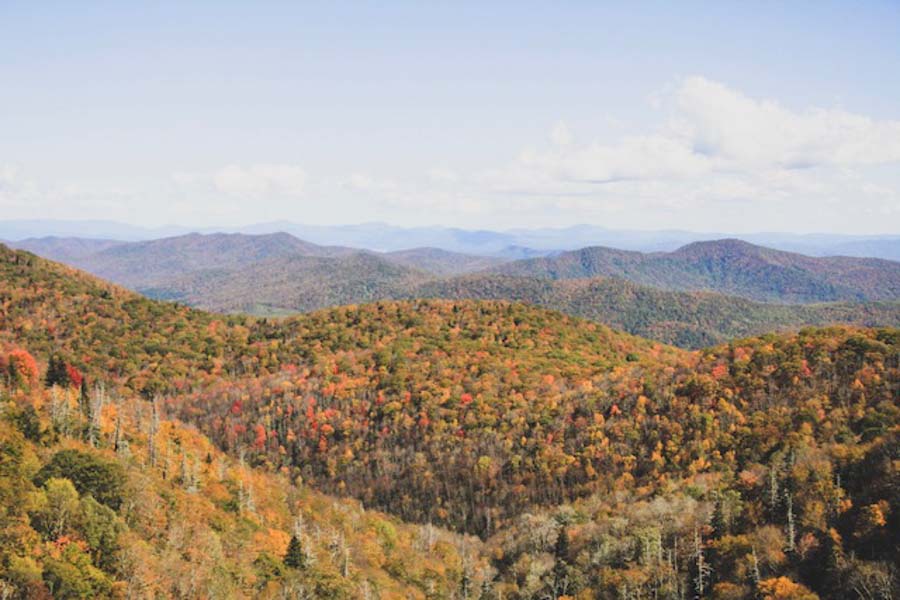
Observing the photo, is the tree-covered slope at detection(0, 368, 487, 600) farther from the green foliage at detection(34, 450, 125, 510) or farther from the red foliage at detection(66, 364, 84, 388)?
the red foliage at detection(66, 364, 84, 388)

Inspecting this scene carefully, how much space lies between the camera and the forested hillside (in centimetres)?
6294

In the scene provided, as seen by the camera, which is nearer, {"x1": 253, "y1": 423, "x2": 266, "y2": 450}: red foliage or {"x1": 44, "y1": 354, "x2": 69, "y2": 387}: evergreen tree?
{"x1": 44, "y1": 354, "x2": 69, "y2": 387}: evergreen tree

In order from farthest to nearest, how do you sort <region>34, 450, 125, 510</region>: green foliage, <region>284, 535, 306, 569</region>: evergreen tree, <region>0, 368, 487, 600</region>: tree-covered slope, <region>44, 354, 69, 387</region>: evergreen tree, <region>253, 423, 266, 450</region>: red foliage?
<region>253, 423, 266, 450</region>: red foliage < <region>44, 354, 69, 387</region>: evergreen tree < <region>284, 535, 306, 569</region>: evergreen tree < <region>34, 450, 125, 510</region>: green foliage < <region>0, 368, 487, 600</region>: tree-covered slope

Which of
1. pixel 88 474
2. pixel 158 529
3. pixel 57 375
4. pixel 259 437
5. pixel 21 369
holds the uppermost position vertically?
pixel 21 369

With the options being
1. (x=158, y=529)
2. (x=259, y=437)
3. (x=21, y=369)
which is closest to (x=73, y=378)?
(x=21, y=369)

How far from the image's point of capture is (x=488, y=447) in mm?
132875

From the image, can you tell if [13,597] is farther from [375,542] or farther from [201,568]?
[375,542]

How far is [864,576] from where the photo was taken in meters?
56.7

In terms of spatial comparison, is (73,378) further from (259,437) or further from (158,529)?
(259,437)

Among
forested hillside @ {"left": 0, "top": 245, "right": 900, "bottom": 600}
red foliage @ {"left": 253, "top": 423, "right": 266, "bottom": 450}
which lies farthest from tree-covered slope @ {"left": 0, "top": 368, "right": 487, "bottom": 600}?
red foliage @ {"left": 253, "top": 423, "right": 266, "bottom": 450}

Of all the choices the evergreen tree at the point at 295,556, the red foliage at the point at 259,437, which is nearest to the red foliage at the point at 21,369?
the evergreen tree at the point at 295,556

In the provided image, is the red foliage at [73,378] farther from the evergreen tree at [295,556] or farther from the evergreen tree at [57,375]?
the evergreen tree at [295,556]

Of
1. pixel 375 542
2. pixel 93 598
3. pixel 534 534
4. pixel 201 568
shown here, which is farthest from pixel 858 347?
pixel 93 598

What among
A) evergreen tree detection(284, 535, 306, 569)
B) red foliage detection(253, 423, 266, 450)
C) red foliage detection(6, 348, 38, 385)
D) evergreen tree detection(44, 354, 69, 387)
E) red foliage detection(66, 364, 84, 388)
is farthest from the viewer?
red foliage detection(253, 423, 266, 450)
